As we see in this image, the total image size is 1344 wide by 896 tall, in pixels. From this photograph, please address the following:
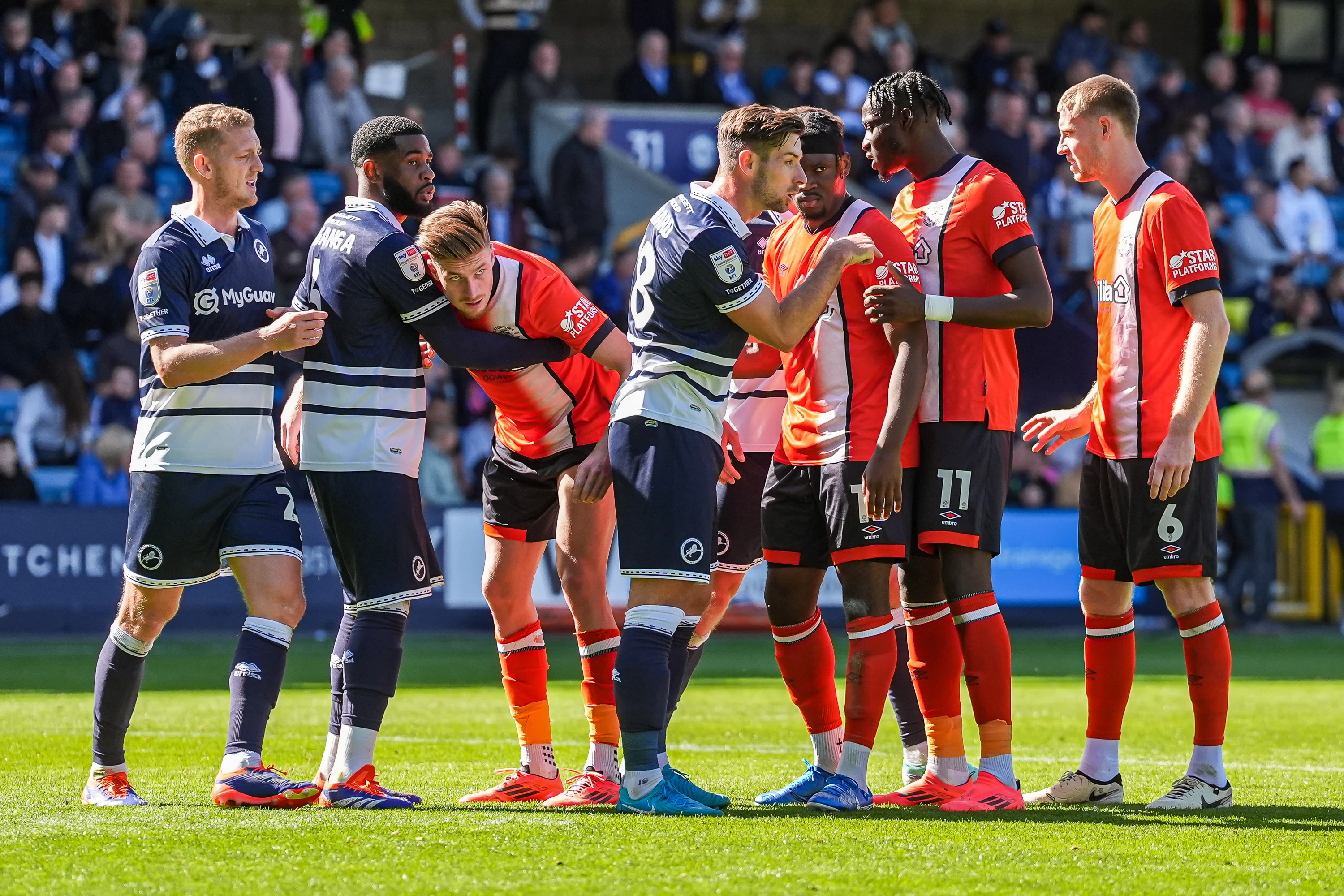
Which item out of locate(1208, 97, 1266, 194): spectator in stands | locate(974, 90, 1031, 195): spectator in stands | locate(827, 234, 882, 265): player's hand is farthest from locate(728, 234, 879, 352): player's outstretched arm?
locate(1208, 97, 1266, 194): spectator in stands

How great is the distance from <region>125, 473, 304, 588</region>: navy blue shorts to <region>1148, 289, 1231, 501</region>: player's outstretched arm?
2978 millimetres

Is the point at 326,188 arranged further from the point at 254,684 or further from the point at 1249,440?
the point at 254,684

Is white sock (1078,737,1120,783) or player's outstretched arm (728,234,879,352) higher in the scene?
player's outstretched arm (728,234,879,352)

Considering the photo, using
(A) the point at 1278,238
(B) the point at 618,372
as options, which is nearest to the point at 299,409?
(B) the point at 618,372

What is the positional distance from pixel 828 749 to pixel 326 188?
13.1m

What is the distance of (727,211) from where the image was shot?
19.1 feet

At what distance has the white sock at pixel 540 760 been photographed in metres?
6.41

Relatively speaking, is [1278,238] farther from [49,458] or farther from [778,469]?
[778,469]

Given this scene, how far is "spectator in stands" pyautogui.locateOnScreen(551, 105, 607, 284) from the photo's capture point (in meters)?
18.4

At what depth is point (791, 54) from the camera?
69.0 ft

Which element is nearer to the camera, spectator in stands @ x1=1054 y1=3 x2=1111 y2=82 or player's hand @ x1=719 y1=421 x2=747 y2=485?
player's hand @ x1=719 y1=421 x2=747 y2=485

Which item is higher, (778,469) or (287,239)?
(287,239)

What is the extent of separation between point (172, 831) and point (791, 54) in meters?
17.0

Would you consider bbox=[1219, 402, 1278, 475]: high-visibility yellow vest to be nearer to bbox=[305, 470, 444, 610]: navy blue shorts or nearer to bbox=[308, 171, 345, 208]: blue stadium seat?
bbox=[308, 171, 345, 208]: blue stadium seat
